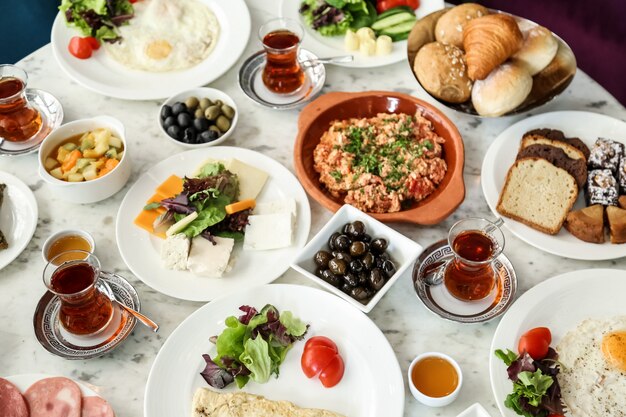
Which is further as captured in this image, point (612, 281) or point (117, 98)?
point (117, 98)

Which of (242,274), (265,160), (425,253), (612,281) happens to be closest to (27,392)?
(242,274)

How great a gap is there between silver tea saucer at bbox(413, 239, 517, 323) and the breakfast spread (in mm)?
300

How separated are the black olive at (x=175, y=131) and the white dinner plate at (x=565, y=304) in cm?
169

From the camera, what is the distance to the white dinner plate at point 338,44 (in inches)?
131

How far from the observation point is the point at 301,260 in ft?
8.18

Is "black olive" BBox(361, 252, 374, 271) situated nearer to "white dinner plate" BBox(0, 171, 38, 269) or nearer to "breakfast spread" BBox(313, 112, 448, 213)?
"breakfast spread" BBox(313, 112, 448, 213)

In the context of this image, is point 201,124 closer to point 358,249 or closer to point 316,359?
point 358,249

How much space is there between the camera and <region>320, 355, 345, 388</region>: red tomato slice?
87.5 inches

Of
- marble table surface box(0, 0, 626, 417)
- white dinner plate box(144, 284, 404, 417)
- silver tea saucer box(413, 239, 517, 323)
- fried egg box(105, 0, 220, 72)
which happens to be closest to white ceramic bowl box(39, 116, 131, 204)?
marble table surface box(0, 0, 626, 417)

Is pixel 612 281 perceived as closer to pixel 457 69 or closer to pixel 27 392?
pixel 457 69

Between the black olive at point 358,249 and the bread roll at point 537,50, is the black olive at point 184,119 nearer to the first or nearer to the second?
the black olive at point 358,249

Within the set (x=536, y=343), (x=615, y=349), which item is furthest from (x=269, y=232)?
(x=615, y=349)

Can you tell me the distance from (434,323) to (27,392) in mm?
1489

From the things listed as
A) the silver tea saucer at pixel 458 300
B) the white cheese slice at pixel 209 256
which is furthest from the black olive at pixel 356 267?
the white cheese slice at pixel 209 256
